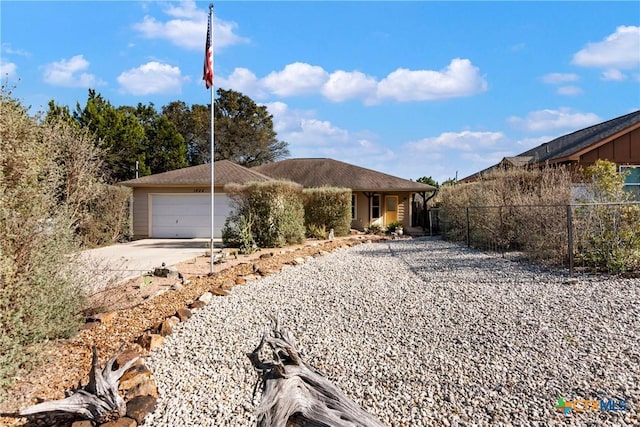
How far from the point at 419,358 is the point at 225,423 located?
1.91m

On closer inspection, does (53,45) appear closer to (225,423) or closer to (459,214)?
(225,423)

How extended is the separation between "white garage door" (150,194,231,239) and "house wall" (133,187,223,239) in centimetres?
21

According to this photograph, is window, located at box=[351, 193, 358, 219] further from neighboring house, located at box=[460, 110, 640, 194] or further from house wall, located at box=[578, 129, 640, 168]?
house wall, located at box=[578, 129, 640, 168]

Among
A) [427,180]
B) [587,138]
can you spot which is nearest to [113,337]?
[587,138]

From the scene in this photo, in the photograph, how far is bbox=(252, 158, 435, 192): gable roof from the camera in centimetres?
1967

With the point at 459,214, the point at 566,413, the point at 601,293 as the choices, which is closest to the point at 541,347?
the point at 566,413

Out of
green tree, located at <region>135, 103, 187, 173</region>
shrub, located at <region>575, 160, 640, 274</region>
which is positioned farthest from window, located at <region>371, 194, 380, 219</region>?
green tree, located at <region>135, 103, 187, 173</region>

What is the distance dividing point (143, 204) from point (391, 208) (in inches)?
476

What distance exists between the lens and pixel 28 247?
11.6 ft

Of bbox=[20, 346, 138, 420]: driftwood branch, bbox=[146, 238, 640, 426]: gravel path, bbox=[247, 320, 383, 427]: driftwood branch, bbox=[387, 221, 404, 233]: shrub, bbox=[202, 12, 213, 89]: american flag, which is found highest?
bbox=[202, 12, 213, 89]: american flag

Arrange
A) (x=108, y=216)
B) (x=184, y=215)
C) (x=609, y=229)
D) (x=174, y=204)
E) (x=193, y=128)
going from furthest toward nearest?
(x=193, y=128)
(x=174, y=204)
(x=184, y=215)
(x=108, y=216)
(x=609, y=229)

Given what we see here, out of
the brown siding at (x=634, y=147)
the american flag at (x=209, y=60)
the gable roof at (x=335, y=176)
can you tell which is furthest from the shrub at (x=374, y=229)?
the american flag at (x=209, y=60)

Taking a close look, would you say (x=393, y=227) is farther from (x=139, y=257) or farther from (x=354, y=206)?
(x=139, y=257)

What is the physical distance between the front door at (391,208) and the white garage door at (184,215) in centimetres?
833
